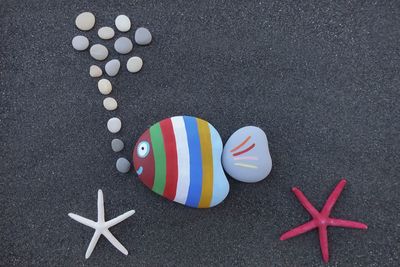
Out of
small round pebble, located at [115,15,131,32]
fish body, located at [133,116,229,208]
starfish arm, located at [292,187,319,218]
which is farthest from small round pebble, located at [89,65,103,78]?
starfish arm, located at [292,187,319,218]

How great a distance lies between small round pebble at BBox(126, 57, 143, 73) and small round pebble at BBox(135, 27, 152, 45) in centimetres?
5

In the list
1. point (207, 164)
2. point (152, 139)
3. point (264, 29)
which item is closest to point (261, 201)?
point (207, 164)

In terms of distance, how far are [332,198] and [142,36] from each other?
26.1 inches

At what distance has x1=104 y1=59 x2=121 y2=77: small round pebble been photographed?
106 cm

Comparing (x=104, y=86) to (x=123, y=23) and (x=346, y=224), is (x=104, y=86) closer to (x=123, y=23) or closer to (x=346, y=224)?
(x=123, y=23)

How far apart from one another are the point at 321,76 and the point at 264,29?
0.20 m

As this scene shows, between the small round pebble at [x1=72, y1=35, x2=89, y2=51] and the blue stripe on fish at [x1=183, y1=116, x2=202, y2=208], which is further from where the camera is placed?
the small round pebble at [x1=72, y1=35, x2=89, y2=51]

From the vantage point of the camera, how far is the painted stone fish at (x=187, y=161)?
0.97m

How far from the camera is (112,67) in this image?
1.06 m

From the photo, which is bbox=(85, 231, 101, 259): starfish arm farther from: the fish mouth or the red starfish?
the red starfish

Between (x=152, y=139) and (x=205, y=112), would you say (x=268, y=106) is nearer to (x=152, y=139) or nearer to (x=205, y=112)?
(x=205, y=112)

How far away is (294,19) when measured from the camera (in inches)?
41.9

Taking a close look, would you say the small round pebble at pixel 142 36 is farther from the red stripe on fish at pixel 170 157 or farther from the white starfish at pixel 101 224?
the white starfish at pixel 101 224

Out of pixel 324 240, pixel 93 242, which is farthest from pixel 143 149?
pixel 324 240
